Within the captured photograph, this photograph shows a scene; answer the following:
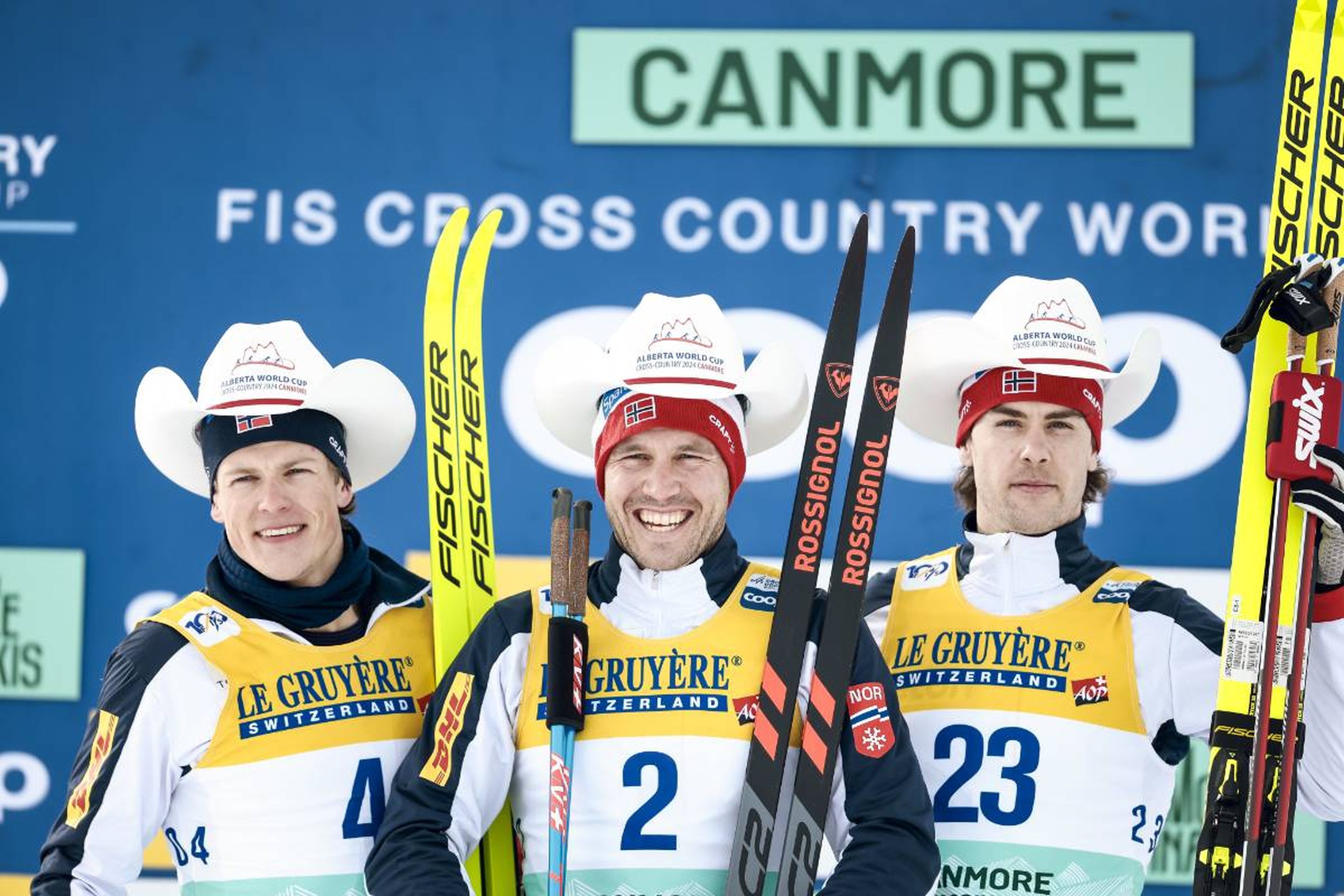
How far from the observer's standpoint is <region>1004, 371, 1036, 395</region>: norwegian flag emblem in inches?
101

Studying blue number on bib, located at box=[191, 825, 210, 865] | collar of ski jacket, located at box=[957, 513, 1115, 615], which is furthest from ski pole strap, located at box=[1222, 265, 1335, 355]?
blue number on bib, located at box=[191, 825, 210, 865]

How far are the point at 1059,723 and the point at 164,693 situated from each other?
1426 millimetres

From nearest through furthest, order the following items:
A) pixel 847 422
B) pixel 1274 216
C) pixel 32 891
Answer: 1. pixel 32 891
2. pixel 1274 216
3. pixel 847 422

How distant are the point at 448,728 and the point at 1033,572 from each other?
3.28ft

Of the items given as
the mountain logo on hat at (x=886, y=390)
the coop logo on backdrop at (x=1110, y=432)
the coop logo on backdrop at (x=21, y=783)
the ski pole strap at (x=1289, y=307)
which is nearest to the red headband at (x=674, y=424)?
the mountain logo on hat at (x=886, y=390)

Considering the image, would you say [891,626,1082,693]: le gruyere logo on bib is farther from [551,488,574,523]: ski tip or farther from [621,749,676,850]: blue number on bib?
[551,488,574,523]: ski tip

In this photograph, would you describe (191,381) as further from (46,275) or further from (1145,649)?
(1145,649)

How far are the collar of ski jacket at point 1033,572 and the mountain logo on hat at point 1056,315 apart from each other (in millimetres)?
335

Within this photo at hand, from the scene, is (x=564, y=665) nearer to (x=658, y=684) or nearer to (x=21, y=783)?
(x=658, y=684)

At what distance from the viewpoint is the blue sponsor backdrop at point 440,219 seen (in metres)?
4.11

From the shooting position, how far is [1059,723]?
245 cm

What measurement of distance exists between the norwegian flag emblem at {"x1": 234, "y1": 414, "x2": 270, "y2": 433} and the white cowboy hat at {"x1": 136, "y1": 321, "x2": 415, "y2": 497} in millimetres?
13

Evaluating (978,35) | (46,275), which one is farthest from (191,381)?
(978,35)

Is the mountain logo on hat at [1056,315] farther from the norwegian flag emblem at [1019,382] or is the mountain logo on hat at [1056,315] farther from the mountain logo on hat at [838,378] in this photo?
the mountain logo on hat at [838,378]
